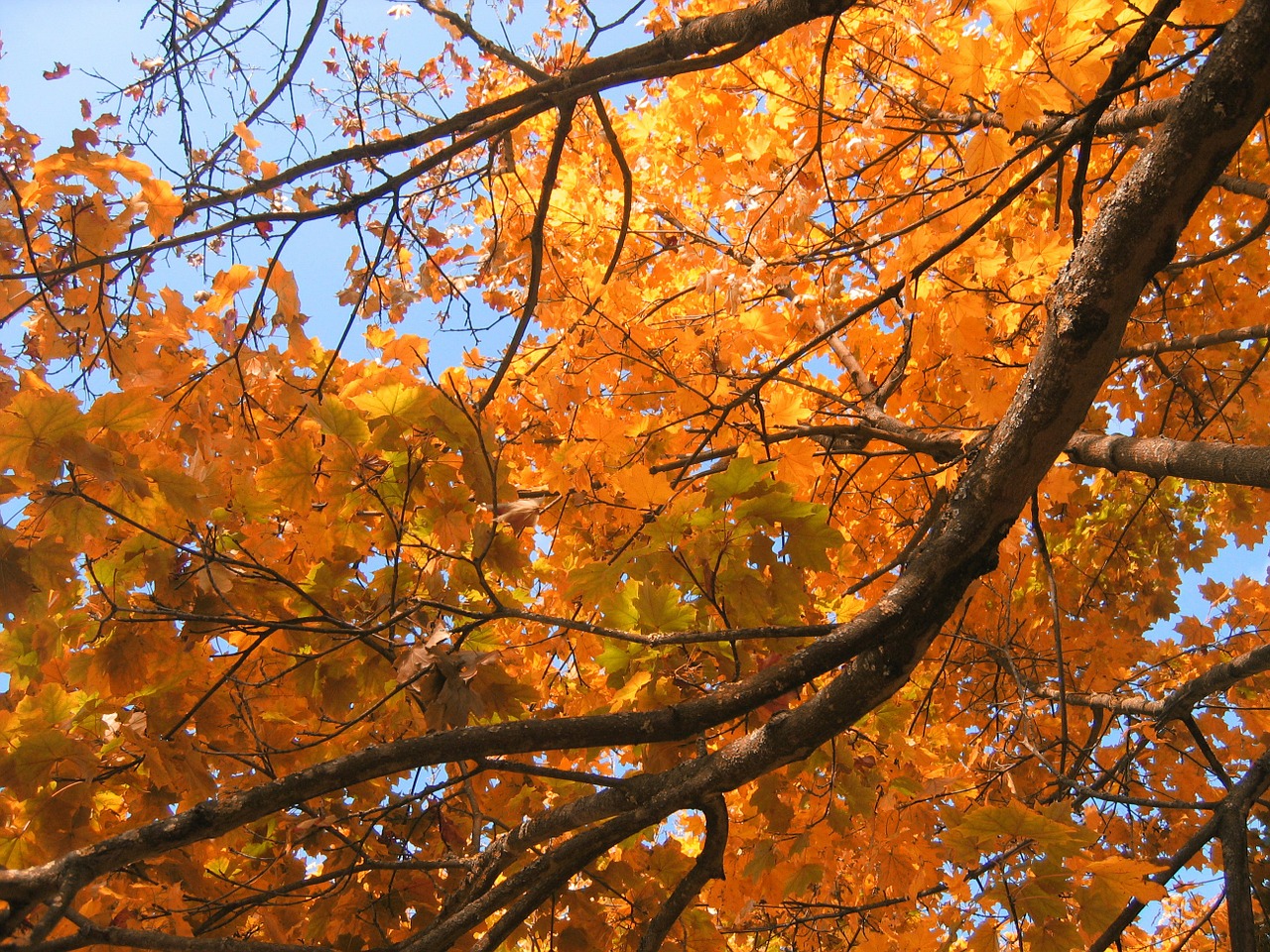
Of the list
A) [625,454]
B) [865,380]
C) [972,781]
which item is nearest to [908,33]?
[865,380]

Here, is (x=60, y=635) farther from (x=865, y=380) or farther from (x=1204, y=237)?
(x=1204, y=237)

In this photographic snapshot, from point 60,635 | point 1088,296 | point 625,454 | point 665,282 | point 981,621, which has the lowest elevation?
point 60,635

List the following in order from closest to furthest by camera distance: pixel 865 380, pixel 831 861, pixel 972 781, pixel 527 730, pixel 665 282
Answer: pixel 527 730, pixel 831 861, pixel 972 781, pixel 865 380, pixel 665 282

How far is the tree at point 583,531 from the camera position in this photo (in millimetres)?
1693

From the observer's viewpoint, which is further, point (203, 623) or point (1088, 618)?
point (1088, 618)

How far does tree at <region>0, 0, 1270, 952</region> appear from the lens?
169cm

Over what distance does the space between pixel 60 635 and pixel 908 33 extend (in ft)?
13.5

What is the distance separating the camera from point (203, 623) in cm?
224

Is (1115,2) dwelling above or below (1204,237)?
below

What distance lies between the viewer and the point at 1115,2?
3098 millimetres

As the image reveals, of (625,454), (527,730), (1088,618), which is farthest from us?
(1088,618)

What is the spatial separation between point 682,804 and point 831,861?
7.25ft

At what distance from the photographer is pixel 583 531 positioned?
3516mm

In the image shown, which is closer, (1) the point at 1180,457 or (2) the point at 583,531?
(1) the point at 1180,457
